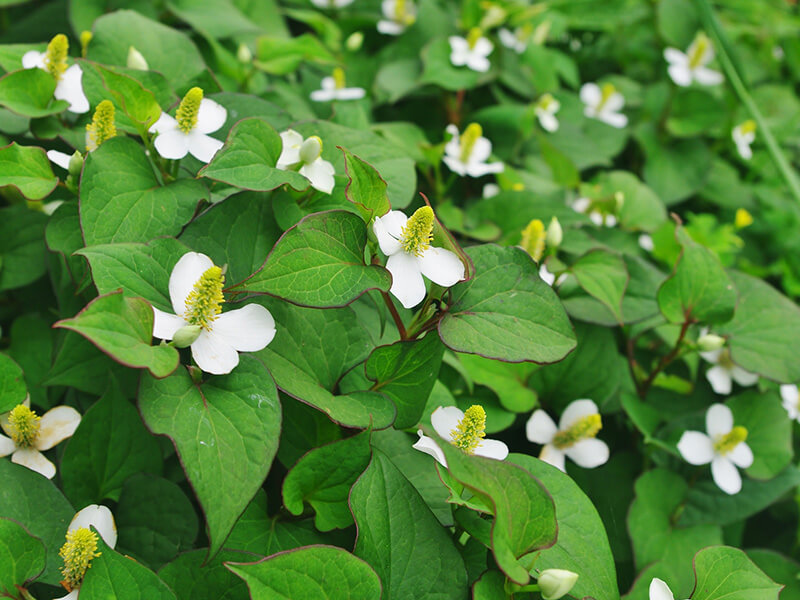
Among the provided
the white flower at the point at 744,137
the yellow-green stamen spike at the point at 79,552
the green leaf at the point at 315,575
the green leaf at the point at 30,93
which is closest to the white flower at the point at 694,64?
the white flower at the point at 744,137

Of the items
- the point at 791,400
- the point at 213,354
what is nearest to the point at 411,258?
the point at 213,354

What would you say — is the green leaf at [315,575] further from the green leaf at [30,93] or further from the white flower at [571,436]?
the green leaf at [30,93]

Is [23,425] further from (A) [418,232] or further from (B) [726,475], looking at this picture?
(B) [726,475]

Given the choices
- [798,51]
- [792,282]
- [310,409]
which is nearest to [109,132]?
[310,409]

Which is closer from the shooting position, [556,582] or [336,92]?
[556,582]

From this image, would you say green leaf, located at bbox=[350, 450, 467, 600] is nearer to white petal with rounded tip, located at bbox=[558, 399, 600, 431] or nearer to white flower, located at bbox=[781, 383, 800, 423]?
white petal with rounded tip, located at bbox=[558, 399, 600, 431]
